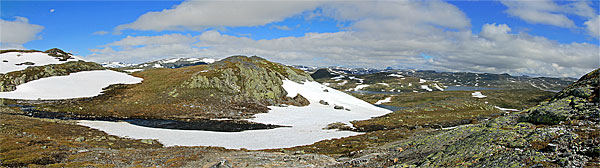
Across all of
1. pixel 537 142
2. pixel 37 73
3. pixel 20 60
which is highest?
pixel 20 60

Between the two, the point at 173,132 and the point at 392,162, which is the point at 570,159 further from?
the point at 173,132

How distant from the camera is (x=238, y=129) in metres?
50.0

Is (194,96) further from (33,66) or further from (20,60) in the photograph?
(20,60)

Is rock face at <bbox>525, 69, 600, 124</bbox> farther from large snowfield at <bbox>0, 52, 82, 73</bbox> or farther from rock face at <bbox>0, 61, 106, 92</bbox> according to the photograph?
large snowfield at <bbox>0, 52, 82, 73</bbox>

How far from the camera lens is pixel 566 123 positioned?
1416cm

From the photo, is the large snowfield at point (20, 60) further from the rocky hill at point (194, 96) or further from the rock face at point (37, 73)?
the rocky hill at point (194, 96)

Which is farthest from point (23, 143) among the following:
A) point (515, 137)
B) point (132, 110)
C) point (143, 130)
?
point (515, 137)

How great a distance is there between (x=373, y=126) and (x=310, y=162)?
3990cm

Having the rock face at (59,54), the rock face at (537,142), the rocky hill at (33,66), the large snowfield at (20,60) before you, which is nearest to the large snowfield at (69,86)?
the rocky hill at (33,66)

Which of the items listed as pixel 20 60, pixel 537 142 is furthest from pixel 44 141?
pixel 20 60

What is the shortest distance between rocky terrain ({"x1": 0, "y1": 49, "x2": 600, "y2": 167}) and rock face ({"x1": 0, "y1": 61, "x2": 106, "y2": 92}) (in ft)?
1.04

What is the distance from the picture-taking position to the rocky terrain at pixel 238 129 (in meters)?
13.2

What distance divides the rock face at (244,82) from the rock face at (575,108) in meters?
70.4

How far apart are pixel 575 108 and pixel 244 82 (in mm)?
80492
